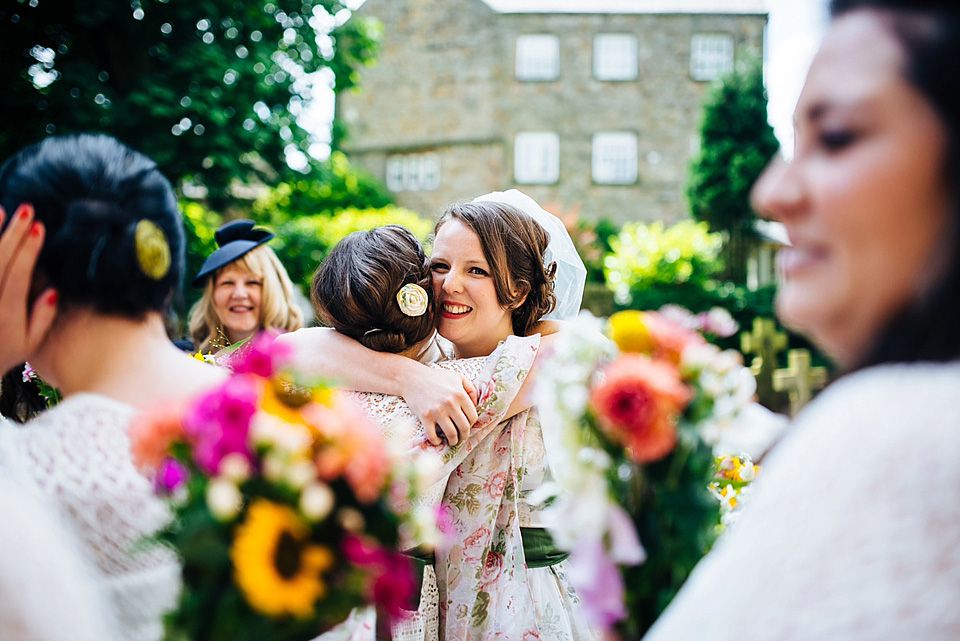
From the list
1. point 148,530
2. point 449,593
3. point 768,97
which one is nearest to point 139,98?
point 449,593

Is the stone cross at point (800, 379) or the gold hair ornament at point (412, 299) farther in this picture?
the stone cross at point (800, 379)

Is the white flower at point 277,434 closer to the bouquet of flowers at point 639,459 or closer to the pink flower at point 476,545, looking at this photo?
the bouquet of flowers at point 639,459

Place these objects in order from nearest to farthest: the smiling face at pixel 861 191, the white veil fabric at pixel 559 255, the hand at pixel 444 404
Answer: the smiling face at pixel 861 191
the hand at pixel 444 404
the white veil fabric at pixel 559 255

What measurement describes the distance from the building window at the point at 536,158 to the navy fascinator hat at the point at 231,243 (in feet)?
68.3

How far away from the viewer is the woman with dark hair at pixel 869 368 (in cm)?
97

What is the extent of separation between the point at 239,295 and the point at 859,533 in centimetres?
412

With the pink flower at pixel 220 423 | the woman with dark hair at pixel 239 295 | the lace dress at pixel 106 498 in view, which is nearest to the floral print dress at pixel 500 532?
the lace dress at pixel 106 498

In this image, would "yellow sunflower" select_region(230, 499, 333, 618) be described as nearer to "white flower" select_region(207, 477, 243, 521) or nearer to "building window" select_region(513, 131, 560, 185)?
"white flower" select_region(207, 477, 243, 521)

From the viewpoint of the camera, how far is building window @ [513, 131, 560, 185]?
25.1 metres

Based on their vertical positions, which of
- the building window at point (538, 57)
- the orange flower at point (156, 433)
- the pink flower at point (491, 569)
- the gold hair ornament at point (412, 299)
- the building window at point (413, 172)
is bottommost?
the pink flower at point (491, 569)

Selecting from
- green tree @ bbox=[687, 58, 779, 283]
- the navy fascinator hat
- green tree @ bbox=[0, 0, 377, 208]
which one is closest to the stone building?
green tree @ bbox=[687, 58, 779, 283]

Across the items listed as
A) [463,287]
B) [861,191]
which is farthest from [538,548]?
[861,191]

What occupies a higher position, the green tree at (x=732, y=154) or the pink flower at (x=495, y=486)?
the green tree at (x=732, y=154)

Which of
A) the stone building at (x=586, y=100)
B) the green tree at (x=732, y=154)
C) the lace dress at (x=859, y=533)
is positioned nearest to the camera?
the lace dress at (x=859, y=533)
